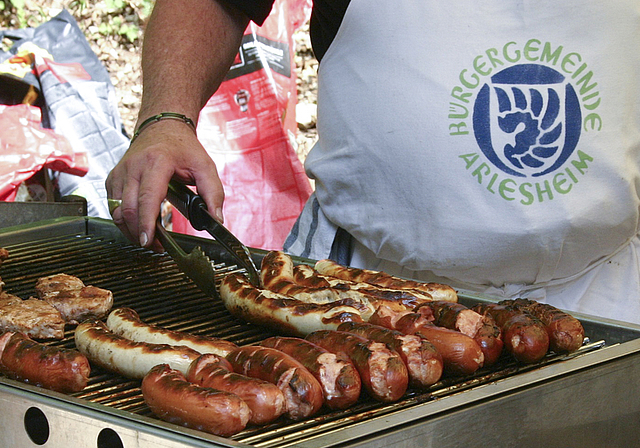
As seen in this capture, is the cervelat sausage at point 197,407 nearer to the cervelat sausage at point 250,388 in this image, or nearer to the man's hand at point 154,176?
the cervelat sausage at point 250,388

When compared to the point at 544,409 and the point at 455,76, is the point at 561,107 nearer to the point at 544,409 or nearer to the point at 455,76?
the point at 455,76

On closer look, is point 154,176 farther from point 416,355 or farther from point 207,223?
point 416,355

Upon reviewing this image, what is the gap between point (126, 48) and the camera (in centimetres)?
693

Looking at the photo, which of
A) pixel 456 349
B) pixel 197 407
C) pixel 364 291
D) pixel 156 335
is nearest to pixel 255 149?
pixel 364 291

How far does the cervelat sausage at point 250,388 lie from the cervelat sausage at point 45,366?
0.80 ft

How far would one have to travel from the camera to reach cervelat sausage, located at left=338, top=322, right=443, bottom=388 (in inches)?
57.9

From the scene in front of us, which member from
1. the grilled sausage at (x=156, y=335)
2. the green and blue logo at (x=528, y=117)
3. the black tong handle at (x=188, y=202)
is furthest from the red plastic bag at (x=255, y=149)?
Answer: the grilled sausage at (x=156, y=335)

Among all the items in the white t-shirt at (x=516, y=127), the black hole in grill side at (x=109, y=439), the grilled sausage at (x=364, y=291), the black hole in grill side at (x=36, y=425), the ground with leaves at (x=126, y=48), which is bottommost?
the black hole in grill side at (x=36, y=425)

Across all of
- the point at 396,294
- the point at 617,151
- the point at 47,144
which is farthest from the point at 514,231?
the point at 47,144

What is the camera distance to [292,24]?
198 inches

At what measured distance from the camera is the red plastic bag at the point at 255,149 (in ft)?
15.7

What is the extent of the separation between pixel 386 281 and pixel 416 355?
627mm

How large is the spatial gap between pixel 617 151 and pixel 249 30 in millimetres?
2964

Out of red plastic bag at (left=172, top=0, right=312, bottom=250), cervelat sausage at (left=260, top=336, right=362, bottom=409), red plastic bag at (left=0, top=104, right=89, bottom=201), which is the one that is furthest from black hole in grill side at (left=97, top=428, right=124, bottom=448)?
red plastic bag at (left=0, top=104, right=89, bottom=201)
